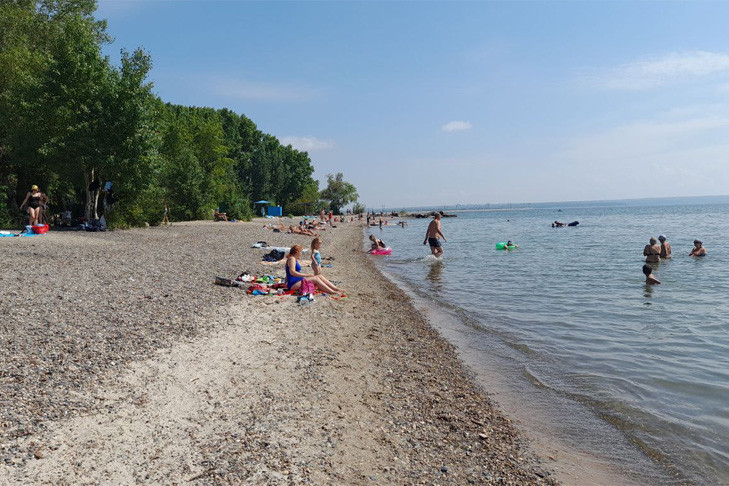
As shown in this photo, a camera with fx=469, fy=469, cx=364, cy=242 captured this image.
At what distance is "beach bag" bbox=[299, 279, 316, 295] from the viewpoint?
1110cm

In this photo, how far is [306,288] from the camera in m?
11.2

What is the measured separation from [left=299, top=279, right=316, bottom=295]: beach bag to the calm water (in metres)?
3.93

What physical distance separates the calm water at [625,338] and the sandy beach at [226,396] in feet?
5.18

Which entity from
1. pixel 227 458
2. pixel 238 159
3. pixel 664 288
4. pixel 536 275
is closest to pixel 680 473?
pixel 227 458

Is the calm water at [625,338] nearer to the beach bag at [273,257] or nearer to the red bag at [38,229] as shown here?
the beach bag at [273,257]

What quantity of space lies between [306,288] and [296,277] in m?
0.42

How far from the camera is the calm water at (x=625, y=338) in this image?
569 cm

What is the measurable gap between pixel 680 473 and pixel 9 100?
2962 cm

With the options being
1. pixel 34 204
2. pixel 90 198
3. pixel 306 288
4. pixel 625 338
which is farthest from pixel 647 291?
pixel 90 198

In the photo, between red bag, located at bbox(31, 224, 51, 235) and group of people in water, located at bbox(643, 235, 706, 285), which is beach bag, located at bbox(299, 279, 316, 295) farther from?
red bag, located at bbox(31, 224, 51, 235)

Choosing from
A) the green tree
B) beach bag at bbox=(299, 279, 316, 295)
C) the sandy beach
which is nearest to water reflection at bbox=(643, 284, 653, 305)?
the sandy beach

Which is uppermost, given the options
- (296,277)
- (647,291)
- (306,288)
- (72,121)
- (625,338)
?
(72,121)

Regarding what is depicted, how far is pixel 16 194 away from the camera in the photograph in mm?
26062

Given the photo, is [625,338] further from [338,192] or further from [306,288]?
[338,192]
